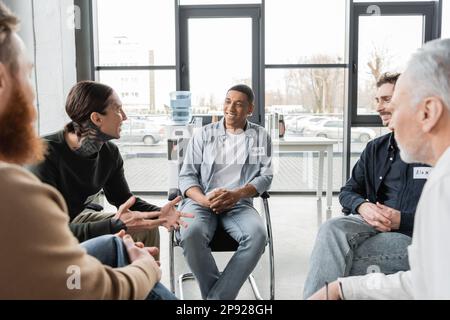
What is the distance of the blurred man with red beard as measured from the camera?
59cm

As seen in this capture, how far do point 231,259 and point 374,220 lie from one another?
0.62 meters

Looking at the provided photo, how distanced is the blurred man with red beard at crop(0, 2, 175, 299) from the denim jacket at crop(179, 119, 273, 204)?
54.3 inches

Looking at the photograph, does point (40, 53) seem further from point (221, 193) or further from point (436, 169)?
point (436, 169)

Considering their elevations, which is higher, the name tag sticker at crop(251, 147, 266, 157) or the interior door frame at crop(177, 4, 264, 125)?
the interior door frame at crop(177, 4, 264, 125)

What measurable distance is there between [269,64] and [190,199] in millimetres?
2473

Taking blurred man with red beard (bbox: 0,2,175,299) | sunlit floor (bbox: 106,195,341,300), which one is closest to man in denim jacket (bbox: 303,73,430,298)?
sunlit floor (bbox: 106,195,341,300)

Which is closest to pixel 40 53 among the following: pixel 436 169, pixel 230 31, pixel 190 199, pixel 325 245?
pixel 190 199

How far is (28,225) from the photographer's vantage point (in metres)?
0.59

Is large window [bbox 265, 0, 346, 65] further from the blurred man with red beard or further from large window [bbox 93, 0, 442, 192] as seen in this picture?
the blurred man with red beard

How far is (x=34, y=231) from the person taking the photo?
1.97 feet

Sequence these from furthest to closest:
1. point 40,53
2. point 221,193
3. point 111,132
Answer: point 40,53
point 221,193
point 111,132

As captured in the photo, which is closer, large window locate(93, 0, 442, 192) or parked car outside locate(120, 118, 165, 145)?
large window locate(93, 0, 442, 192)

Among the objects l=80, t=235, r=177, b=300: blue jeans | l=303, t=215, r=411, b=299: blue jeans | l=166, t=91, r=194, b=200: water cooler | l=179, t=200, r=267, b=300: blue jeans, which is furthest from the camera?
l=166, t=91, r=194, b=200: water cooler
